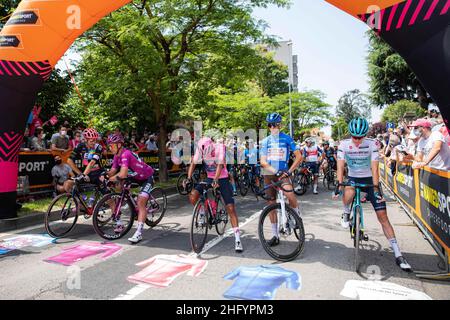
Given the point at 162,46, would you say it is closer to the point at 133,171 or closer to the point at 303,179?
the point at 303,179

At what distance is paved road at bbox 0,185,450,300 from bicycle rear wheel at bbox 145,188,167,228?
10.5 inches

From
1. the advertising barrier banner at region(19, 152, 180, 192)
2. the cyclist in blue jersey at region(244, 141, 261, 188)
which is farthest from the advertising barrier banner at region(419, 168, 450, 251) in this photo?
the advertising barrier banner at region(19, 152, 180, 192)

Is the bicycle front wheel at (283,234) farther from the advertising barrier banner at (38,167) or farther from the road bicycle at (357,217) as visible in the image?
the advertising barrier banner at (38,167)

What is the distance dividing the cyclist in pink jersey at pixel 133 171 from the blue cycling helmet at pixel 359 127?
13.1 feet

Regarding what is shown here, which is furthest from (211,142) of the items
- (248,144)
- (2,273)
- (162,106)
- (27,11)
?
(162,106)

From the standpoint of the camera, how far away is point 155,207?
25.2ft

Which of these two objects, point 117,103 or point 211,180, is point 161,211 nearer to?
point 211,180

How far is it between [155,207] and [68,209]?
182cm

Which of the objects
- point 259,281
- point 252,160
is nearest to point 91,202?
point 259,281

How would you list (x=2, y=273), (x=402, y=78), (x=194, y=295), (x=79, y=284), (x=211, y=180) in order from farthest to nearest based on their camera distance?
(x=402, y=78)
(x=211, y=180)
(x=2, y=273)
(x=79, y=284)
(x=194, y=295)

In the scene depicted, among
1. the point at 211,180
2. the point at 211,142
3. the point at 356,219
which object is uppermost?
the point at 211,142

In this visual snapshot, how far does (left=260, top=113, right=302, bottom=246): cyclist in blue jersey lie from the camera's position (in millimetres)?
5785

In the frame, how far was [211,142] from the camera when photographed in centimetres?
646
